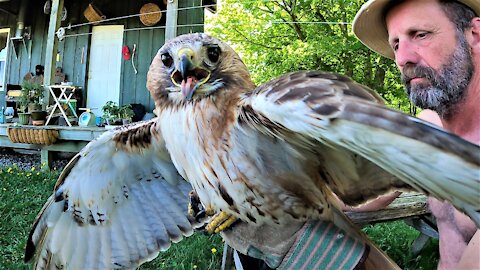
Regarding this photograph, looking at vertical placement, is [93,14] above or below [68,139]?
above

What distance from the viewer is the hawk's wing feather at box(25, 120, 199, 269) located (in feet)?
8.09

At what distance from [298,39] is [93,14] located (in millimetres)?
6499

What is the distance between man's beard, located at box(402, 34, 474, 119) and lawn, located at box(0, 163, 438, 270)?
2.52 meters

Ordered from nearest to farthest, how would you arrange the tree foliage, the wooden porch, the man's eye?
the man's eye
the wooden porch
the tree foliage

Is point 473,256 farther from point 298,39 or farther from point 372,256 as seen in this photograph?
point 298,39

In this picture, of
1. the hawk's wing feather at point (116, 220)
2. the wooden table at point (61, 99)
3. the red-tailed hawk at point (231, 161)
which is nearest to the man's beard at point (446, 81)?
the red-tailed hawk at point (231, 161)

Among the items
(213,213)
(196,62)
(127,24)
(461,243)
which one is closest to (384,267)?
(461,243)

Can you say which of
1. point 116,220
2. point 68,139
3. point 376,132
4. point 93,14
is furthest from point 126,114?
point 376,132

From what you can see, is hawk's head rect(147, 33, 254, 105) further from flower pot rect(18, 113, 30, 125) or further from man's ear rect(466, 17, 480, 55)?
flower pot rect(18, 113, 30, 125)

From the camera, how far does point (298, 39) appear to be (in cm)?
1374

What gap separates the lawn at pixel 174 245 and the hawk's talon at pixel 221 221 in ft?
7.04

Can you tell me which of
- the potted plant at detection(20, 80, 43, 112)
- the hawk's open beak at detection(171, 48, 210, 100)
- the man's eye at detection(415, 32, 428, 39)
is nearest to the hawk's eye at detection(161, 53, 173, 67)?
the hawk's open beak at detection(171, 48, 210, 100)

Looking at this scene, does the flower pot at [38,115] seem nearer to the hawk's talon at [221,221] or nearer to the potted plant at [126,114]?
the potted plant at [126,114]

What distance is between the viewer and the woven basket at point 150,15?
30.4 feet
